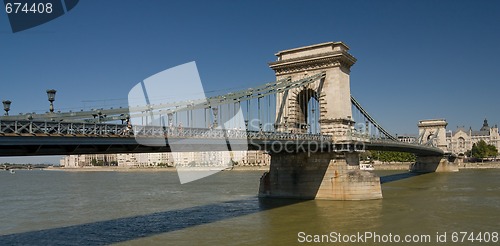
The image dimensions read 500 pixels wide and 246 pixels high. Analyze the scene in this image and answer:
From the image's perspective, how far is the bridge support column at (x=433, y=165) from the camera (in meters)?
90.1

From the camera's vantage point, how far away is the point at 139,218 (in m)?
29.6

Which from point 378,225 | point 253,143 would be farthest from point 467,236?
point 253,143

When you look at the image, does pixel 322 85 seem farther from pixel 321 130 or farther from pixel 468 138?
pixel 468 138

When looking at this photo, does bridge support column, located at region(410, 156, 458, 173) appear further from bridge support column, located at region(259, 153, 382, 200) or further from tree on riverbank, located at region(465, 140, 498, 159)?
bridge support column, located at region(259, 153, 382, 200)

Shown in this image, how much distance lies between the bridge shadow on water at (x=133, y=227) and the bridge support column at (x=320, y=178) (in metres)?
2.38

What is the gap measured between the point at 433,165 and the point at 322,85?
60.6 meters

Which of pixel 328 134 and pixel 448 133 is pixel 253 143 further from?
pixel 448 133

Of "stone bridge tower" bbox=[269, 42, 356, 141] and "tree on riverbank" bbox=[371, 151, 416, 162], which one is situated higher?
"stone bridge tower" bbox=[269, 42, 356, 141]

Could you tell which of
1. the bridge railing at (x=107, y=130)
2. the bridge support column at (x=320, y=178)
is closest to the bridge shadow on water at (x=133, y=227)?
the bridge support column at (x=320, y=178)

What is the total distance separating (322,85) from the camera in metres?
38.8

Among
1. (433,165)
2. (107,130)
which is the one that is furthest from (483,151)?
(107,130)

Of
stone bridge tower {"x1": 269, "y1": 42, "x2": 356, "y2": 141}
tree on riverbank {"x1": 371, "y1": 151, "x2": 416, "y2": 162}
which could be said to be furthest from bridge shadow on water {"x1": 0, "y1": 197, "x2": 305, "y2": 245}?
tree on riverbank {"x1": 371, "y1": 151, "x2": 416, "y2": 162}

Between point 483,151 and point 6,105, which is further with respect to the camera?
point 483,151

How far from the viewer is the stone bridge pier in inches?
1431
